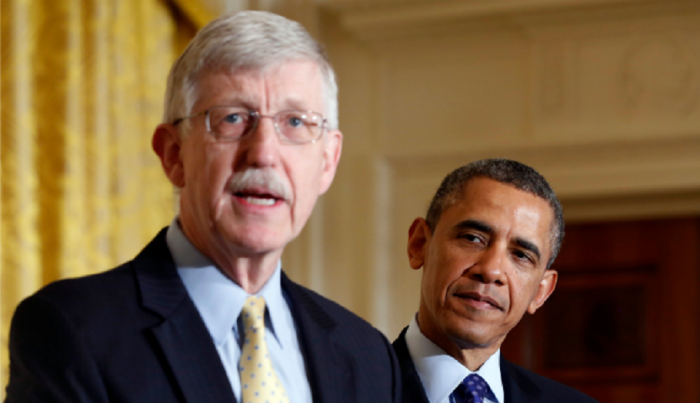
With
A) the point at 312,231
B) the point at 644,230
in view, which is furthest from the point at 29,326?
the point at 644,230

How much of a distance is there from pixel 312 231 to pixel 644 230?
1768 mm

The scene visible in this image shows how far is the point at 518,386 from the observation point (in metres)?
1.69

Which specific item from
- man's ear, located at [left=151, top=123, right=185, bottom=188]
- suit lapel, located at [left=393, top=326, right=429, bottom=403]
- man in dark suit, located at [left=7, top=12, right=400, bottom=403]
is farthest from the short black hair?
man's ear, located at [left=151, top=123, right=185, bottom=188]

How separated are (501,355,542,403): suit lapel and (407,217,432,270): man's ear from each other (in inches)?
10.8

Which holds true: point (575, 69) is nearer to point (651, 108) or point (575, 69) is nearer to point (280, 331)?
point (651, 108)

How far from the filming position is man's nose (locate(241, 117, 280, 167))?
1.29 metres

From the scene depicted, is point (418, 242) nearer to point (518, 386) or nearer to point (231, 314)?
point (518, 386)

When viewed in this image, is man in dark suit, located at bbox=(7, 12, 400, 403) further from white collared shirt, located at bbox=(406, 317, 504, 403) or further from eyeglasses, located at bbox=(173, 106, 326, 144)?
white collared shirt, located at bbox=(406, 317, 504, 403)

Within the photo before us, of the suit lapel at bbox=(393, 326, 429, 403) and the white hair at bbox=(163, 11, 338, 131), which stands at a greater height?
the white hair at bbox=(163, 11, 338, 131)

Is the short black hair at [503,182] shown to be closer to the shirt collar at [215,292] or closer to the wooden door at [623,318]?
the shirt collar at [215,292]

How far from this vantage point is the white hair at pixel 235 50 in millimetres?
1321

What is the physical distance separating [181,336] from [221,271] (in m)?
0.15

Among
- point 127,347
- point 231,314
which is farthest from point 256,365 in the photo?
point 127,347

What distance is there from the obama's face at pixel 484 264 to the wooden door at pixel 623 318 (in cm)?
276
